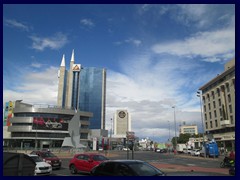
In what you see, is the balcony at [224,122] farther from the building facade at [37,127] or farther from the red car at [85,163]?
the red car at [85,163]

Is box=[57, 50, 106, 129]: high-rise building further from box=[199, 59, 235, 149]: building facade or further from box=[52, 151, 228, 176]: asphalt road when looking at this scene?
box=[52, 151, 228, 176]: asphalt road

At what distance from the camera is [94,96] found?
491ft

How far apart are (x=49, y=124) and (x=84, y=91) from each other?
6705 cm

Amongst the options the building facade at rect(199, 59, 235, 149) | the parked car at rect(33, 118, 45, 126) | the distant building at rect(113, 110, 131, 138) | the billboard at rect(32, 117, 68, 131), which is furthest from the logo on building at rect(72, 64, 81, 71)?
the building facade at rect(199, 59, 235, 149)

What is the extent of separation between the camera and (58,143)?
8756 cm

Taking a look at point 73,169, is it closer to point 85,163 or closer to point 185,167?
point 85,163

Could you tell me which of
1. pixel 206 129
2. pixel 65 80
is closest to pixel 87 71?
pixel 65 80

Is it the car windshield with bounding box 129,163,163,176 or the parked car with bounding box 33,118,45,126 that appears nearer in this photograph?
the car windshield with bounding box 129,163,163,176

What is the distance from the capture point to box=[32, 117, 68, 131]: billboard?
8362 centimetres

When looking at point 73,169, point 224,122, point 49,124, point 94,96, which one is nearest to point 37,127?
point 49,124

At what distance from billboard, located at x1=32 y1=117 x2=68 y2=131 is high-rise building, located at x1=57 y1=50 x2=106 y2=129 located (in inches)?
2283

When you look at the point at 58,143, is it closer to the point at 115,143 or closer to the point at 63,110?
the point at 63,110

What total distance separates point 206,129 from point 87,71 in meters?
93.2
